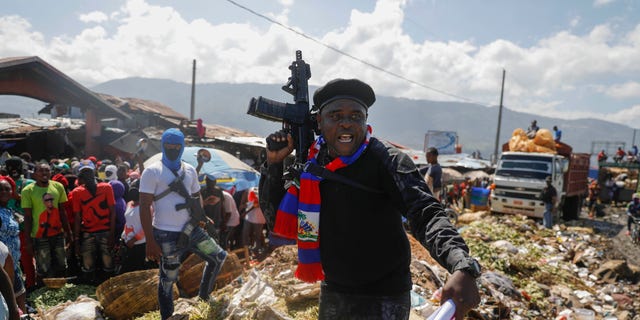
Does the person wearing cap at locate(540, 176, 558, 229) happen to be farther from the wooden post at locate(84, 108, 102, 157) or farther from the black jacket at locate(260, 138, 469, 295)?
the wooden post at locate(84, 108, 102, 157)

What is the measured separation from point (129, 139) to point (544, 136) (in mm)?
15569

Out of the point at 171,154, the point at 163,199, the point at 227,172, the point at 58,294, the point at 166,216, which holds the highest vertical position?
the point at 171,154

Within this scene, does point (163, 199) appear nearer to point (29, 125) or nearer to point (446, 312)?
point (446, 312)

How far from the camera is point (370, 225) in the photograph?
5.89 feet

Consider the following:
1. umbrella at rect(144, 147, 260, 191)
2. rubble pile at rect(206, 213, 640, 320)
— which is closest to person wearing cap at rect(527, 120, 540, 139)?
rubble pile at rect(206, 213, 640, 320)

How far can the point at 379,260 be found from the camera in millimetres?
1794

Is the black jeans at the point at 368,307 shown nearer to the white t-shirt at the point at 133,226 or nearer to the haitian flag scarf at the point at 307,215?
the haitian flag scarf at the point at 307,215

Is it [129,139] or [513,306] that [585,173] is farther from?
[129,139]

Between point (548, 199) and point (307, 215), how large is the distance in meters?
11.5

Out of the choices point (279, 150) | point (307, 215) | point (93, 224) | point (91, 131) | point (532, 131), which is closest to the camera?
point (307, 215)

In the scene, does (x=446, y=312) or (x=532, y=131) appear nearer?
(x=446, y=312)

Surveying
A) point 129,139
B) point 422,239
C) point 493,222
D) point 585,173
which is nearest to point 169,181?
point 422,239

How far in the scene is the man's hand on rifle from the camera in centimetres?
203

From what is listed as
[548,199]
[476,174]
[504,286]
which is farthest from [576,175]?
[504,286]
